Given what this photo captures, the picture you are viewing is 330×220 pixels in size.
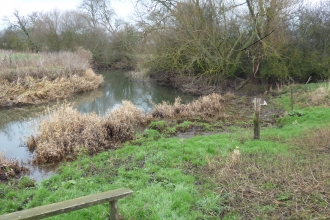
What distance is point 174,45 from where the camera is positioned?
1766 centimetres

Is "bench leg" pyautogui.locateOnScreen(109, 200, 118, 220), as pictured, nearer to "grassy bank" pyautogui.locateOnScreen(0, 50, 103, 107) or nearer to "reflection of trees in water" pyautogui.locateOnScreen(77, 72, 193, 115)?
"reflection of trees in water" pyautogui.locateOnScreen(77, 72, 193, 115)

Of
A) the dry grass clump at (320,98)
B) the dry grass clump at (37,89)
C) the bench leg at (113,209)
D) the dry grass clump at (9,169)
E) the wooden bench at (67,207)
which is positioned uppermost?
the dry grass clump at (37,89)

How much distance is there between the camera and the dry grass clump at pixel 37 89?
14.7m

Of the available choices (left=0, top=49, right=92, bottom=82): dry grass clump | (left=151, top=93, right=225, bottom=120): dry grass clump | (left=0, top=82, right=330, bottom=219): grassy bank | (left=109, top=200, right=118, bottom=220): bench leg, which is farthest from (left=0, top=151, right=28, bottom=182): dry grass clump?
(left=0, top=49, right=92, bottom=82): dry grass clump

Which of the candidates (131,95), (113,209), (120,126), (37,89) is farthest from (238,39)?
(113,209)

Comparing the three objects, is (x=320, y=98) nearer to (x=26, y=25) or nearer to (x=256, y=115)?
(x=256, y=115)

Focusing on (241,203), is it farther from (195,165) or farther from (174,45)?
(174,45)

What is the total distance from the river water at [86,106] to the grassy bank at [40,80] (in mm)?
696

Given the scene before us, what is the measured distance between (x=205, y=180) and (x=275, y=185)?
128 centimetres

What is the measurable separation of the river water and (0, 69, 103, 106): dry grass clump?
1.88 feet

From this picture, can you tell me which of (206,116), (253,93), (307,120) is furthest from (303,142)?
(253,93)

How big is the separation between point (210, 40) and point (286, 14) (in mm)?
4908

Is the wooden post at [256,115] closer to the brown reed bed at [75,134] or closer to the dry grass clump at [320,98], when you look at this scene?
the brown reed bed at [75,134]

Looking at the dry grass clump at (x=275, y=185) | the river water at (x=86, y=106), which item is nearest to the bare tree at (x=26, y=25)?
the river water at (x=86, y=106)
